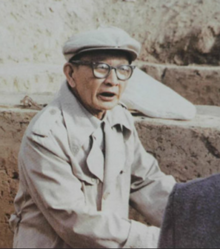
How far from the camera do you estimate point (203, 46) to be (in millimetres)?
5555

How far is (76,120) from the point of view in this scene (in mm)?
2086

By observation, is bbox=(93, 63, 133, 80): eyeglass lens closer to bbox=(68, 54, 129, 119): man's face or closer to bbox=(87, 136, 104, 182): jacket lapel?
bbox=(68, 54, 129, 119): man's face

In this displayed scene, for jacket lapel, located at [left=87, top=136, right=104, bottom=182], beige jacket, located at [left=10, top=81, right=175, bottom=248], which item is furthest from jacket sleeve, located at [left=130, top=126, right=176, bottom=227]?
jacket lapel, located at [left=87, top=136, right=104, bottom=182]

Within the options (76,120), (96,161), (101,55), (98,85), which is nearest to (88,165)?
(96,161)

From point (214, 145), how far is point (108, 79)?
1.23m

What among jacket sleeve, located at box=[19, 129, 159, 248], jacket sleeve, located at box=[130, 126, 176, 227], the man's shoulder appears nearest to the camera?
jacket sleeve, located at box=[19, 129, 159, 248]

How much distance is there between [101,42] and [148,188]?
64 centimetres

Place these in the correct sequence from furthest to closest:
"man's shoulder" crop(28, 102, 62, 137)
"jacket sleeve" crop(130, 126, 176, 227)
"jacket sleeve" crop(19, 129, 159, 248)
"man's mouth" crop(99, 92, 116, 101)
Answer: "jacket sleeve" crop(130, 126, 176, 227)
"man's mouth" crop(99, 92, 116, 101)
"man's shoulder" crop(28, 102, 62, 137)
"jacket sleeve" crop(19, 129, 159, 248)

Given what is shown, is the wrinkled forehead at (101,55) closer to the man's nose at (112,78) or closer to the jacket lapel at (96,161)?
the man's nose at (112,78)

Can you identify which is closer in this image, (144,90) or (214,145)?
(214,145)

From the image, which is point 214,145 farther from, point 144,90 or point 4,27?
point 4,27

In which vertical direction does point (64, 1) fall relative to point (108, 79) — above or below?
below

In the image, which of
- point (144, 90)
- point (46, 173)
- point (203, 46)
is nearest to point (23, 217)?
point (46, 173)

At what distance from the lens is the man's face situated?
6.74 ft
